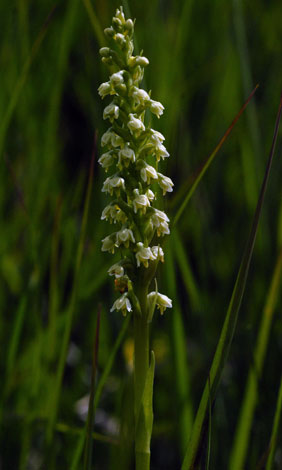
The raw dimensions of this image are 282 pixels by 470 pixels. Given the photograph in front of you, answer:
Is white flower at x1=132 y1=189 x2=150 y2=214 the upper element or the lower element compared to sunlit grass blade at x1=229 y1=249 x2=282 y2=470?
upper

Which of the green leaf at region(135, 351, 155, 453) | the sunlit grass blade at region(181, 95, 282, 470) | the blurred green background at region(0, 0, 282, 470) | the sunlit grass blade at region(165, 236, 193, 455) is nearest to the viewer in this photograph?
the sunlit grass blade at region(181, 95, 282, 470)

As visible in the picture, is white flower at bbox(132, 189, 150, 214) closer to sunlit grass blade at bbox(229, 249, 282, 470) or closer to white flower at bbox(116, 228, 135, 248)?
white flower at bbox(116, 228, 135, 248)

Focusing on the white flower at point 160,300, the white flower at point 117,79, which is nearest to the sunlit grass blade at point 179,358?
the white flower at point 160,300

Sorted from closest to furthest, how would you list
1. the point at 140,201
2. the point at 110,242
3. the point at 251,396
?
the point at 140,201 → the point at 110,242 → the point at 251,396

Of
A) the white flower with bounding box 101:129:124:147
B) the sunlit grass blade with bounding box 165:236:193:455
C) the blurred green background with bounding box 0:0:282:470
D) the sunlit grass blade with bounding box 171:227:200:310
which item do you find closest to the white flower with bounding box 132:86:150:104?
the white flower with bounding box 101:129:124:147

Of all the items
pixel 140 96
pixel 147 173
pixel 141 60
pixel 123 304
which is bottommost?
pixel 123 304

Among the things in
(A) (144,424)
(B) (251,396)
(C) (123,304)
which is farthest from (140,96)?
(B) (251,396)

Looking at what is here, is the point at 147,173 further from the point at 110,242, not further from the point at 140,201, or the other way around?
the point at 110,242
